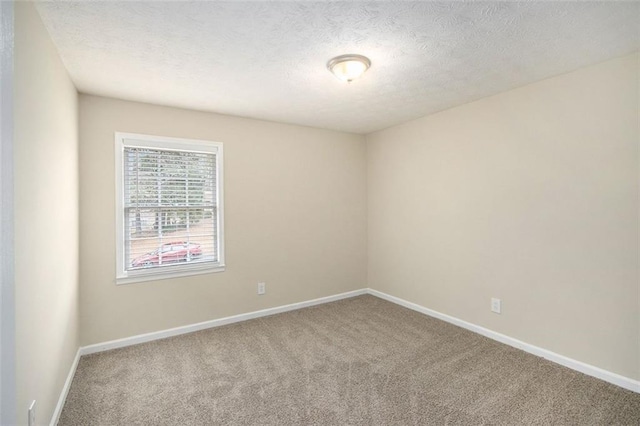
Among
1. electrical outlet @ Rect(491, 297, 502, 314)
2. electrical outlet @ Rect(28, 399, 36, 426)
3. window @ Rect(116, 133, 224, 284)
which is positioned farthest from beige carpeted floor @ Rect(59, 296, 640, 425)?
window @ Rect(116, 133, 224, 284)

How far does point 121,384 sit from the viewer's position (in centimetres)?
238

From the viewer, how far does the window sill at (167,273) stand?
3.06 meters

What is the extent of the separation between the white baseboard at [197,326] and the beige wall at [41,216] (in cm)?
40

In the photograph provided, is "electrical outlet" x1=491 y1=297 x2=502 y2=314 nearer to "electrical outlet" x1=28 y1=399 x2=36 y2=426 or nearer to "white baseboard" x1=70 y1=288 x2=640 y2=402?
"white baseboard" x1=70 y1=288 x2=640 y2=402

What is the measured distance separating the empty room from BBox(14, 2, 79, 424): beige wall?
0.07 feet

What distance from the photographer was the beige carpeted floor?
2.00 meters

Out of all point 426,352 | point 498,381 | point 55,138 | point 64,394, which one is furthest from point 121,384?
point 498,381

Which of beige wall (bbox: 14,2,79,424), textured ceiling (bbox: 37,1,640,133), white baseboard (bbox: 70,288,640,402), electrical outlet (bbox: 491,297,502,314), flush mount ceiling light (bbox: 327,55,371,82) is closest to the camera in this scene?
beige wall (bbox: 14,2,79,424)

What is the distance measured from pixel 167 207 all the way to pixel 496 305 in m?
3.43

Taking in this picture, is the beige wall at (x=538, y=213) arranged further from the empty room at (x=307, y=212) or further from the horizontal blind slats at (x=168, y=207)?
the horizontal blind slats at (x=168, y=207)

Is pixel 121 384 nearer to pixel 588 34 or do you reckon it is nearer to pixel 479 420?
pixel 479 420

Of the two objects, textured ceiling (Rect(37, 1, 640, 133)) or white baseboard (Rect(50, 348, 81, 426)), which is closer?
textured ceiling (Rect(37, 1, 640, 133))

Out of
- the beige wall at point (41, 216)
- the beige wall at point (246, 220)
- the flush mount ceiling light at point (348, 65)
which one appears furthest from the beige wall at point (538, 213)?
the beige wall at point (41, 216)

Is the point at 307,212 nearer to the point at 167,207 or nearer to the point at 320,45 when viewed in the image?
the point at 167,207
